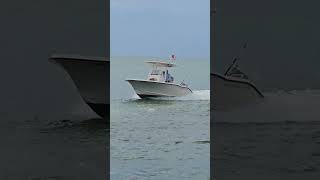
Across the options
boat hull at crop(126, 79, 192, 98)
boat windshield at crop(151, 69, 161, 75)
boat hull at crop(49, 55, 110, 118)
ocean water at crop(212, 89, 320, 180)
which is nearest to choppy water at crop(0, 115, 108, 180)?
boat hull at crop(49, 55, 110, 118)

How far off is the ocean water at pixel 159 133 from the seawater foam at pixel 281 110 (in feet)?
1.29

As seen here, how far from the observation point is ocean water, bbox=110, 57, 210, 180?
3.69 m

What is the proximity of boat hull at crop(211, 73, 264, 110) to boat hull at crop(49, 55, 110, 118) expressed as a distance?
2.48 feet

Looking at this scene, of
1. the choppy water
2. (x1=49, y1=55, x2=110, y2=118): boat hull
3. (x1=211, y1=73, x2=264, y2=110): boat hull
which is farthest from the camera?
(x1=211, y1=73, x2=264, y2=110): boat hull

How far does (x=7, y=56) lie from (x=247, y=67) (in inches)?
62.6

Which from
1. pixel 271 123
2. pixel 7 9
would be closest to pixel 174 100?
pixel 271 123

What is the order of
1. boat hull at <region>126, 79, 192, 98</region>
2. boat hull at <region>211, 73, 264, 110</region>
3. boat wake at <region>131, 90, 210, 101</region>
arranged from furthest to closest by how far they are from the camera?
boat hull at <region>126, 79, 192, 98</region>, boat wake at <region>131, 90, 210, 101</region>, boat hull at <region>211, 73, 264, 110</region>

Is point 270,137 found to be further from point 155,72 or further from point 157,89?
point 155,72

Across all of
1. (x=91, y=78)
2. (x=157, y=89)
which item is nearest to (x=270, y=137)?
(x=91, y=78)

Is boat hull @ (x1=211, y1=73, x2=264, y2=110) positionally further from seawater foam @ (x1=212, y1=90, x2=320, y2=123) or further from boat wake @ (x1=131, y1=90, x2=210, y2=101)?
boat wake @ (x1=131, y1=90, x2=210, y2=101)

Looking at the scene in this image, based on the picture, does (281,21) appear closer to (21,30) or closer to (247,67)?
(247,67)

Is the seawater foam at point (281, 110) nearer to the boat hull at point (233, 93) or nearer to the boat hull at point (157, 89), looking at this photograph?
the boat hull at point (233, 93)

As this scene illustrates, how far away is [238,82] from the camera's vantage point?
341cm

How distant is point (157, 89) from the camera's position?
955 centimetres
